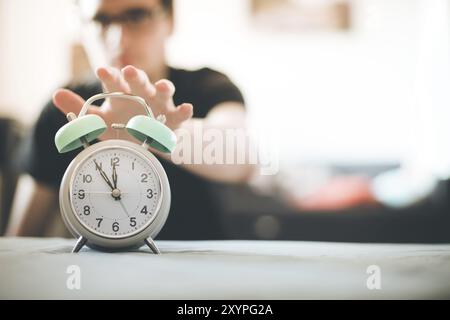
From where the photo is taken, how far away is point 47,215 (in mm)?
1173

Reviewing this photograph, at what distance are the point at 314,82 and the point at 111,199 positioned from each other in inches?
26.1

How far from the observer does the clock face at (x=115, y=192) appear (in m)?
0.70

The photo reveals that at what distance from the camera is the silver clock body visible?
0.69 meters

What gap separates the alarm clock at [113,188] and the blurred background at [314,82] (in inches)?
14.7

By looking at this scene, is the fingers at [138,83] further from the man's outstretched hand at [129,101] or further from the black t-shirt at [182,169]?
the black t-shirt at [182,169]

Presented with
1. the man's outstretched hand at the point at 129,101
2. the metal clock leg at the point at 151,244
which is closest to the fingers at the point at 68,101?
the man's outstretched hand at the point at 129,101

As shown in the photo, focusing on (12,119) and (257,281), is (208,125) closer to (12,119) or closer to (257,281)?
(257,281)

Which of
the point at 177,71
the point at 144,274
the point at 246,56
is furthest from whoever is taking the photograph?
the point at 246,56

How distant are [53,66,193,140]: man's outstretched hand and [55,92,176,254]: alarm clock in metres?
0.08

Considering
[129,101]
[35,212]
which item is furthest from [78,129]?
[35,212]

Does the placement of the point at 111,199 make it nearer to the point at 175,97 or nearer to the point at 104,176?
the point at 104,176

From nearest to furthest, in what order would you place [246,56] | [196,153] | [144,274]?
[144,274], [196,153], [246,56]

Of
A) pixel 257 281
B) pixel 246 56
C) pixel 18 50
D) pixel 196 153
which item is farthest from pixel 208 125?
pixel 18 50

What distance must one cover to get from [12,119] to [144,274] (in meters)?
0.84
